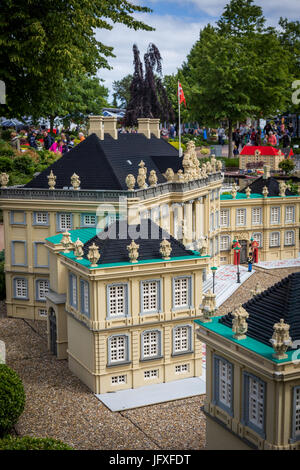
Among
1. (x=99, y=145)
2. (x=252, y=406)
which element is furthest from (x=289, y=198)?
(x=252, y=406)

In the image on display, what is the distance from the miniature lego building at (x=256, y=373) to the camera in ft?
78.3

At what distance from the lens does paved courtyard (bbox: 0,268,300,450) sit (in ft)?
107

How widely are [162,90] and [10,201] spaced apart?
63.1 m

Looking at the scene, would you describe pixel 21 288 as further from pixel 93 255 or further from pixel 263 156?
pixel 263 156

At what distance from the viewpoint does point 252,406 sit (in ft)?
83.2

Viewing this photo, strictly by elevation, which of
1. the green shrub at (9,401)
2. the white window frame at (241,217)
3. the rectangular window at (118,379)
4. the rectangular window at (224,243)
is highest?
the white window frame at (241,217)

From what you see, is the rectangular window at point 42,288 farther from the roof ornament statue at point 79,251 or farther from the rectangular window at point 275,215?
the rectangular window at point 275,215

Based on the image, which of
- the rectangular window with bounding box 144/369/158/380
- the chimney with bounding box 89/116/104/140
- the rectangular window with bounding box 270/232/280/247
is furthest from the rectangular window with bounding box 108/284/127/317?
the rectangular window with bounding box 270/232/280/247

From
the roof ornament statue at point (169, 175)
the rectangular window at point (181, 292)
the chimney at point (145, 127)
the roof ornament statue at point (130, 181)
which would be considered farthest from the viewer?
the chimney at point (145, 127)

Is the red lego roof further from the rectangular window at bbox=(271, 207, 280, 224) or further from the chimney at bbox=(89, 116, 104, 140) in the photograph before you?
the chimney at bbox=(89, 116, 104, 140)

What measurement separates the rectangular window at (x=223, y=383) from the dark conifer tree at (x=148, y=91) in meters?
84.1

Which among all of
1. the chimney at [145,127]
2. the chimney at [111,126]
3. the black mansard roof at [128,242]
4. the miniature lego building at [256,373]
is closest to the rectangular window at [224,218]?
the chimney at [145,127]

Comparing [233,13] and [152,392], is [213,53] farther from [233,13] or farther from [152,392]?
[152,392]

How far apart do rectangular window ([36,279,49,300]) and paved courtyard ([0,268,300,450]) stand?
30.2 ft
